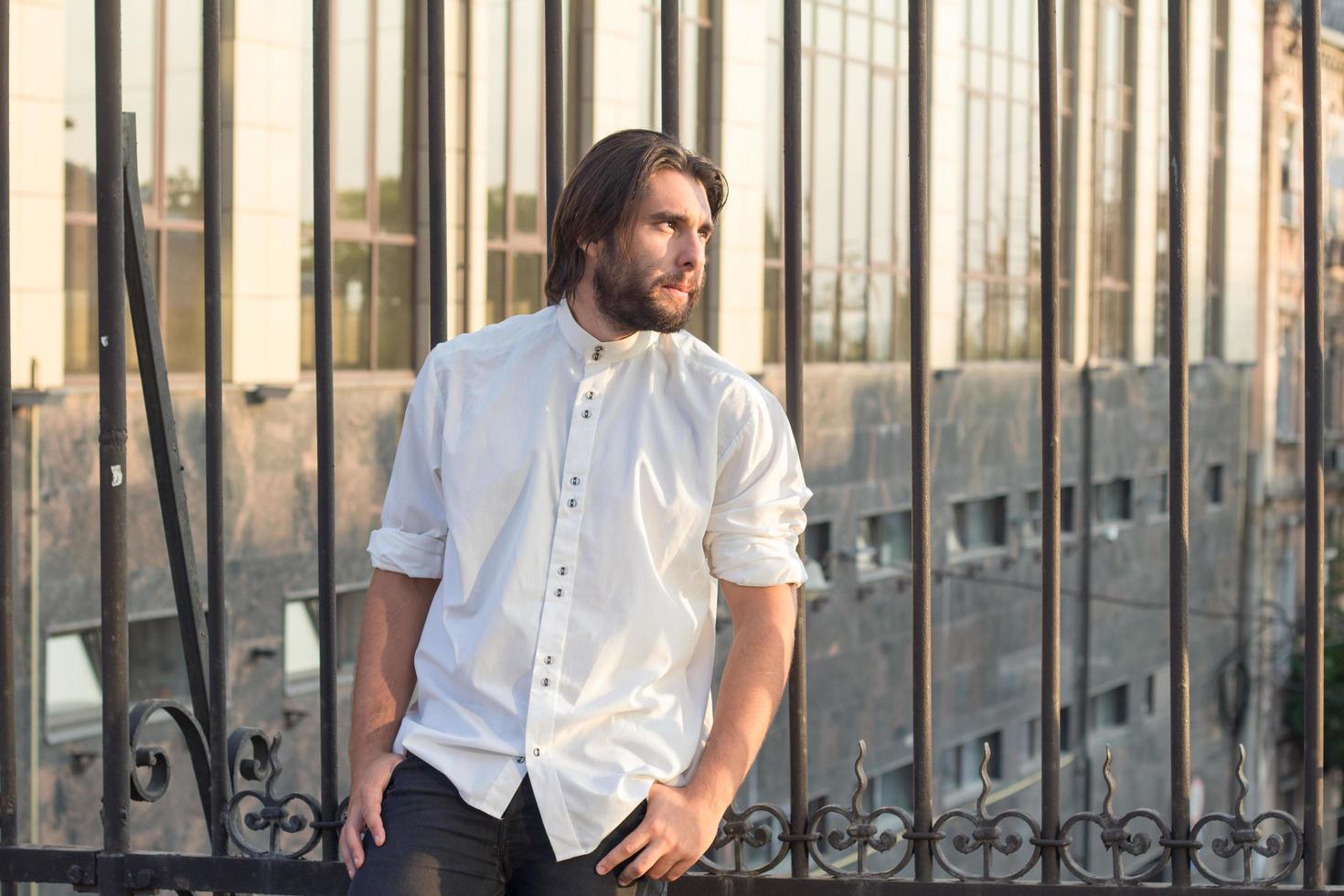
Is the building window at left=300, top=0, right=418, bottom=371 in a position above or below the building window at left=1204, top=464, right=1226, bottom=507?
above

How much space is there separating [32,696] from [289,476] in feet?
8.36

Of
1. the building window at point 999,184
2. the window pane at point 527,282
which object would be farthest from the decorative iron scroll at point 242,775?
the building window at point 999,184

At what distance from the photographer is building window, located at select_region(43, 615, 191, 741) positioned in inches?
453

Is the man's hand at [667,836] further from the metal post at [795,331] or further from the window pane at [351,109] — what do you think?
the window pane at [351,109]

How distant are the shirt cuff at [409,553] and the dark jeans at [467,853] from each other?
34 cm

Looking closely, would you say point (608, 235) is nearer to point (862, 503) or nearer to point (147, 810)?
point (147, 810)

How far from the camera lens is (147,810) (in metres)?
11.8

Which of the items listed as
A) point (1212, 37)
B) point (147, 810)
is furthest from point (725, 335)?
point (1212, 37)

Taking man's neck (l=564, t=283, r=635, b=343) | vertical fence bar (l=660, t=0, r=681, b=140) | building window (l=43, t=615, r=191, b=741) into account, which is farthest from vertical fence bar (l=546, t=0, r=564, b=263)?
building window (l=43, t=615, r=191, b=741)

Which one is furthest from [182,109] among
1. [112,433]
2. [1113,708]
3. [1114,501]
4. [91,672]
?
[1113,708]

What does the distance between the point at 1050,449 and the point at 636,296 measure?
87 centimetres

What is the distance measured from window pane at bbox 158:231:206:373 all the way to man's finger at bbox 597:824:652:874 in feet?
33.3

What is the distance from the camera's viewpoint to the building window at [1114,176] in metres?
26.9

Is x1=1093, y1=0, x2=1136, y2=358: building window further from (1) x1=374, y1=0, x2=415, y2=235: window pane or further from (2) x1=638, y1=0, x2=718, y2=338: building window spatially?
(1) x1=374, y1=0, x2=415, y2=235: window pane
